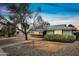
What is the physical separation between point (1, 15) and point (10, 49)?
1.26 feet

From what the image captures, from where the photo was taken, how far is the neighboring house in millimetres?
2535

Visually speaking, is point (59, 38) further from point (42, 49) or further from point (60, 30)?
point (42, 49)

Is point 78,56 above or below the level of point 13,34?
below

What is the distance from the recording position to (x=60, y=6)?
2521 millimetres

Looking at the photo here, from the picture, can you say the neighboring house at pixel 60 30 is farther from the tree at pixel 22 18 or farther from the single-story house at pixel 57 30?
the tree at pixel 22 18

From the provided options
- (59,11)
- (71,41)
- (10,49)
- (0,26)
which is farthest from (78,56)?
(0,26)

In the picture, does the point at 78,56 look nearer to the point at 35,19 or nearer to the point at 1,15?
the point at 35,19

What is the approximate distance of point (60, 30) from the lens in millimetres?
2566

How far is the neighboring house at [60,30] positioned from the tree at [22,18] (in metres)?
0.13

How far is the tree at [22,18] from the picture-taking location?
2.55 metres

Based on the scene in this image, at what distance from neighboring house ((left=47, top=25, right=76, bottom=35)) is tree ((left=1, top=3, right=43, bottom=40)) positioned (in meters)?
→ 0.13

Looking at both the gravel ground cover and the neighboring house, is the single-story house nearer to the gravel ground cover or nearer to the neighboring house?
the neighboring house

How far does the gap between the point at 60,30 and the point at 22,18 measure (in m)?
0.44

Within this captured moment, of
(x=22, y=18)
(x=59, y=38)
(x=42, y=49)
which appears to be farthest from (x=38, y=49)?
(x=22, y=18)
